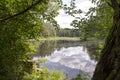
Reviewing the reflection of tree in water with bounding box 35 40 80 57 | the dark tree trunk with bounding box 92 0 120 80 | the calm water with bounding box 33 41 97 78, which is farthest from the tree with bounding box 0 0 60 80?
the reflection of tree in water with bounding box 35 40 80 57

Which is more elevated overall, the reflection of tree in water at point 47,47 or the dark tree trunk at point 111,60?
the dark tree trunk at point 111,60

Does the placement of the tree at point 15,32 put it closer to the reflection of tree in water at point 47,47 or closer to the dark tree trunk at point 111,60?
the dark tree trunk at point 111,60

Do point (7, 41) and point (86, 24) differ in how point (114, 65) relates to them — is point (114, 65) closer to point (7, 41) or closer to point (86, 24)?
point (86, 24)

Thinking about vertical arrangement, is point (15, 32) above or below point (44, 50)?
above

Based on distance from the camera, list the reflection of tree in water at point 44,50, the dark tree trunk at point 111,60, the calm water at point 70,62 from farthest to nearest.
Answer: the reflection of tree in water at point 44,50, the calm water at point 70,62, the dark tree trunk at point 111,60

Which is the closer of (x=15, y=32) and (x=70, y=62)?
(x=15, y=32)

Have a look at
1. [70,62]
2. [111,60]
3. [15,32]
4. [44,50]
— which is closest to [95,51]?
[15,32]

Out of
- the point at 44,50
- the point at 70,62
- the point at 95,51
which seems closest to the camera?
the point at 95,51

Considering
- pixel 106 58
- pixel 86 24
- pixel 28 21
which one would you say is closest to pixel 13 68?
pixel 28 21

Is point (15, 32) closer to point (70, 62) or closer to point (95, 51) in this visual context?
point (95, 51)

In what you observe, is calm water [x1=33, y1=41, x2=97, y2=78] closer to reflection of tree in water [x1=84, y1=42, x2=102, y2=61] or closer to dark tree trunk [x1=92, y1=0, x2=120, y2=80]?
reflection of tree in water [x1=84, y1=42, x2=102, y2=61]

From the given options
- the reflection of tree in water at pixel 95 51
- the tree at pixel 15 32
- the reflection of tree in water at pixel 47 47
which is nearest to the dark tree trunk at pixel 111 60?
the tree at pixel 15 32

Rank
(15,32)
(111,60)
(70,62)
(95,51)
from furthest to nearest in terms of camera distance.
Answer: (70,62) < (95,51) < (15,32) < (111,60)

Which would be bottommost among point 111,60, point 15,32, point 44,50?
point 44,50
